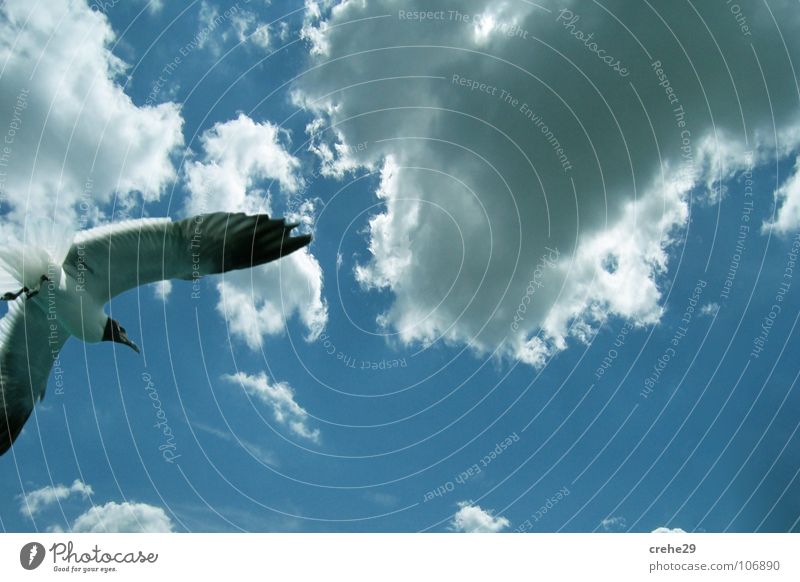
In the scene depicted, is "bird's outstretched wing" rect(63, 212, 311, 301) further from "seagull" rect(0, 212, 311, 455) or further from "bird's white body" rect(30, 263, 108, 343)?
"bird's white body" rect(30, 263, 108, 343)

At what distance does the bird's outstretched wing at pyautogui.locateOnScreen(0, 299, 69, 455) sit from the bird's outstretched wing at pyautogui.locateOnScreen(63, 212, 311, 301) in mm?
2118

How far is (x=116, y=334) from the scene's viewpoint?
17.1 meters

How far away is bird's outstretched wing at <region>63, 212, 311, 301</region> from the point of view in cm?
1373

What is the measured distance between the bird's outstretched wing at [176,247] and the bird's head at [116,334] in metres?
1.77
